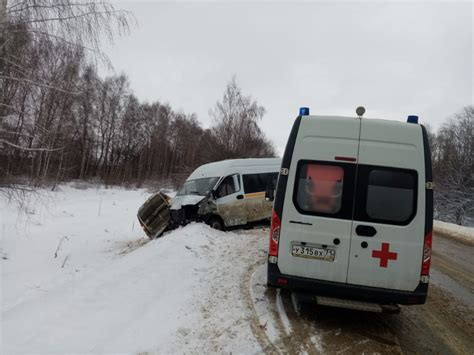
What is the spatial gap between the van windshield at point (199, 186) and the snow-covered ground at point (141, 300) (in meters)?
2.02

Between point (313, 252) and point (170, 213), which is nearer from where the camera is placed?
point (313, 252)

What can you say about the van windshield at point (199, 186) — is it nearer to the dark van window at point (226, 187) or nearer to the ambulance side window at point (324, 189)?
the dark van window at point (226, 187)

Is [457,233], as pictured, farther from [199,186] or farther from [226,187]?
[199,186]

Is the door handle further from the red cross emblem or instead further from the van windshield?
the van windshield

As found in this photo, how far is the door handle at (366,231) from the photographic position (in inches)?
165

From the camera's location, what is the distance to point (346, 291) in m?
4.19

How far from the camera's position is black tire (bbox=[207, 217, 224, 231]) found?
35.9ft

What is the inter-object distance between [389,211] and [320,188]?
90 centimetres

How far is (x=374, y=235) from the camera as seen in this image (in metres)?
4.19

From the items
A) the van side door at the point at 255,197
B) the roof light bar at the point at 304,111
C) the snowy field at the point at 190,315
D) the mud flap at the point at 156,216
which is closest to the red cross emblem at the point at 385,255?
the snowy field at the point at 190,315

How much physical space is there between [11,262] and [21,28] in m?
6.79

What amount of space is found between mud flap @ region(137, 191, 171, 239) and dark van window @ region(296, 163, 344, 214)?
6.98 meters

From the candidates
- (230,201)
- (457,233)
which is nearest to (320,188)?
(230,201)

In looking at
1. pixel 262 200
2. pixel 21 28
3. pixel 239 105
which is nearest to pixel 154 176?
pixel 239 105
